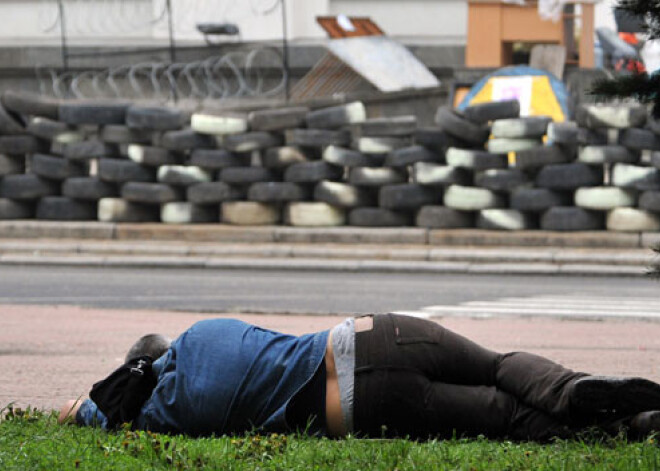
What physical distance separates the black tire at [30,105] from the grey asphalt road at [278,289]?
2.91 meters

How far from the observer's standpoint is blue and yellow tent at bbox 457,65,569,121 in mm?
18250

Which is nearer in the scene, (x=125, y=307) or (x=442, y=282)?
(x=125, y=307)

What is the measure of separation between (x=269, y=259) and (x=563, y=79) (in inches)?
238

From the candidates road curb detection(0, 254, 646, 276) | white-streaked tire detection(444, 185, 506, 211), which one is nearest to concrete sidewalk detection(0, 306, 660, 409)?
road curb detection(0, 254, 646, 276)

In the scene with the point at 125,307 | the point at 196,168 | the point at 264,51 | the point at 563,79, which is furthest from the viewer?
the point at 264,51

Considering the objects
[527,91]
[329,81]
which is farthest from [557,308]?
[329,81]

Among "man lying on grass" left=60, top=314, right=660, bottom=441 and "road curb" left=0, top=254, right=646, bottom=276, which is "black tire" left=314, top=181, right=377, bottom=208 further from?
"man lying on grass" left=60, top=314, right=660, bottom=441

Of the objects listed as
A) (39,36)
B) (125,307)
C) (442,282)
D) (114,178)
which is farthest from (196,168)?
(39,36)

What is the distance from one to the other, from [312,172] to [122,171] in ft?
8.58

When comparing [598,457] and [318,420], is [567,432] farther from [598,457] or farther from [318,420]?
[318,420]

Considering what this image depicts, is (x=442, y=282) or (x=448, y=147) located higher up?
(x=448, y=147)

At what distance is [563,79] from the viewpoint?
1962 centimetres

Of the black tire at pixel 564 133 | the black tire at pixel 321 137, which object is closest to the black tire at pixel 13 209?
the black tire at pixel 321 137

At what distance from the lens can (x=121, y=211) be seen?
1772cm
